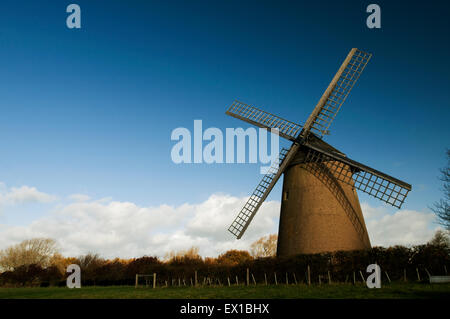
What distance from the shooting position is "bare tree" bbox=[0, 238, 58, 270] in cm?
5119

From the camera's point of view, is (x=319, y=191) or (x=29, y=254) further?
(x=29, y=254)

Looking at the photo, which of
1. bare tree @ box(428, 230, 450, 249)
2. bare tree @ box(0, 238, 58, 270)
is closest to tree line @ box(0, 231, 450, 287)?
bare tree @ box(428, 230, 450, 249)

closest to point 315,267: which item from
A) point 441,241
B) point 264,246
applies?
point 441,241

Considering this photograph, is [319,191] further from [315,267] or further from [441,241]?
[441,241]

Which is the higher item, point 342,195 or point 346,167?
point 346,167

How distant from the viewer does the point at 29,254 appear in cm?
5203

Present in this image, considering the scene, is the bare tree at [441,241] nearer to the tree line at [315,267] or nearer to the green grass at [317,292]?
the tree line at [315,267]

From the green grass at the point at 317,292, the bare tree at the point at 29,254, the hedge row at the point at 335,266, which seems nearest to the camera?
the green grass at the point at 317,292

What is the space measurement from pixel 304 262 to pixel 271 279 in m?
2.62

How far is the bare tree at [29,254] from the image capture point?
5119cm

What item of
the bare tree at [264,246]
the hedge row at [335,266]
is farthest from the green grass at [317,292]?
the bare tree at [264,246]
